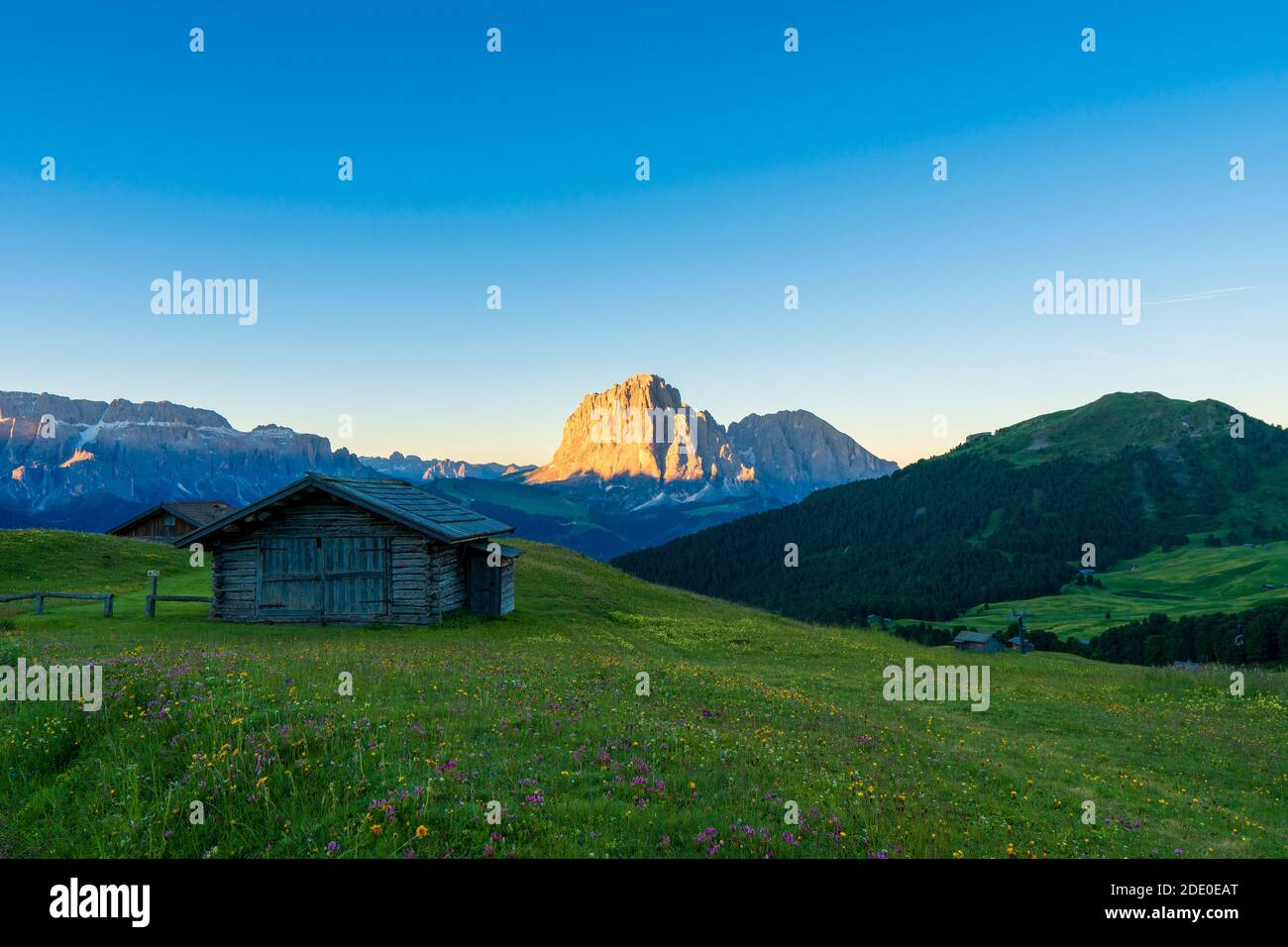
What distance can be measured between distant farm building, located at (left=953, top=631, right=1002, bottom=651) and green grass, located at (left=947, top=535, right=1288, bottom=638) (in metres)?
47.8

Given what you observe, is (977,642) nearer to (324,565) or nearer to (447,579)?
(447,579)

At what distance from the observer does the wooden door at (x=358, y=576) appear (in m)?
32.8

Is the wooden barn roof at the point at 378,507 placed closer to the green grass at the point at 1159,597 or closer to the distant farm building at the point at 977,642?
the distant farm building at the point at 977,642

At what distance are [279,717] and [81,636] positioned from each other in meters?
21.1

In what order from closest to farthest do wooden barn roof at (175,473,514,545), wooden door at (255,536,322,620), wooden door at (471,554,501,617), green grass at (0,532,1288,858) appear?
green grass at (0,532,1288,858)
wooden barn roof at (175,473,514,545)
wooden door at (255,536,322,620)
wooden door at (471,554,501,617)

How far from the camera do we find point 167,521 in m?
72.8

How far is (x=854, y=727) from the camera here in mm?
16750

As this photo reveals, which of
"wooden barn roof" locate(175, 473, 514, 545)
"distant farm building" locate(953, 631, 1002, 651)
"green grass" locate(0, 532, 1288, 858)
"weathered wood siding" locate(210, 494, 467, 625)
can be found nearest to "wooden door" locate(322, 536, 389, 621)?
"weathered wood siding" locate(210, 494, 467, 625)

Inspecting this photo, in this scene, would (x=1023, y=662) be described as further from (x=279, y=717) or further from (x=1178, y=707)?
(x=279, y=717)

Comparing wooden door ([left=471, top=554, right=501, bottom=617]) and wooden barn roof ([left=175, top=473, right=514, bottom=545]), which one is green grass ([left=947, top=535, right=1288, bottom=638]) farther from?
wooden barn roof ([left=175, top=473, right=514, bottom=545])

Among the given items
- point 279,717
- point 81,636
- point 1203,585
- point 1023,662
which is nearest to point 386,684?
point 279,717

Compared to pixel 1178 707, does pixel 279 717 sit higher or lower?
higher

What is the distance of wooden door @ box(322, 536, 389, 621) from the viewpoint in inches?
1291

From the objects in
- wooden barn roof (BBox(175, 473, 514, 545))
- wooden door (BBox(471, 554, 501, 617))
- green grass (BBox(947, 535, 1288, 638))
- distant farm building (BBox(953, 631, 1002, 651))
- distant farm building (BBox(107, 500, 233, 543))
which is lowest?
green grass (BBox(947, 535, 1288, 638))
